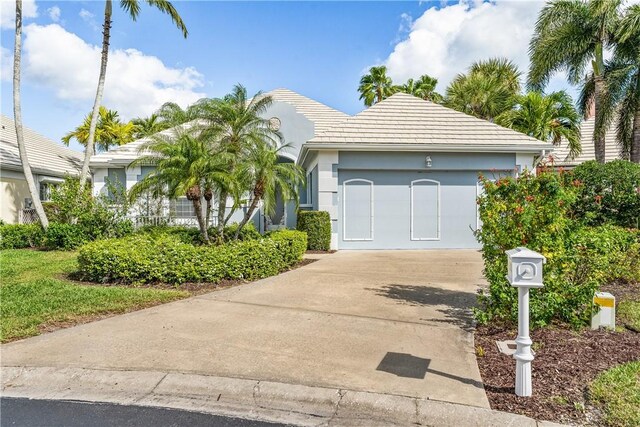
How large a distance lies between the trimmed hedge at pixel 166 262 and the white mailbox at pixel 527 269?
18.7 ft

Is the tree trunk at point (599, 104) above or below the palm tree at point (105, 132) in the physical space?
below

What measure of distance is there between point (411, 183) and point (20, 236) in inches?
524

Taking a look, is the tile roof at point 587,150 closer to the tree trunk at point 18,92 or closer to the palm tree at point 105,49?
the palm tree at point 105,49

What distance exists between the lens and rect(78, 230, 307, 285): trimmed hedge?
7730 mm

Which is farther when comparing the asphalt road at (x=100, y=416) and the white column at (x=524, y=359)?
the white column at (x=524, y=359)

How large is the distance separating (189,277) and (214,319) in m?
2.44

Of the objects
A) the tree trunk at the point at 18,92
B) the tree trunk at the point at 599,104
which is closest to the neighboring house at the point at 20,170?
the tree trunk at the point at 18,92

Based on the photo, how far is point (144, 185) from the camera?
912cm

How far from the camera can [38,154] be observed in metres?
20.7

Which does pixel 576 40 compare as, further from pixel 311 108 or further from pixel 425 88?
pixel 425 88

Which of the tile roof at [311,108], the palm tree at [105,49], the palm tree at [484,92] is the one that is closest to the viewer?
the palm tree at [105,49]

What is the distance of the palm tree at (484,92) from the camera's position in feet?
72.5

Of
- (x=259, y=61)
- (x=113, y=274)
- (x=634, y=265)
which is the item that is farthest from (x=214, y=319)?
(x=259, y=61)

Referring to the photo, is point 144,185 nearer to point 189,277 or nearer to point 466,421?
point 189,277
